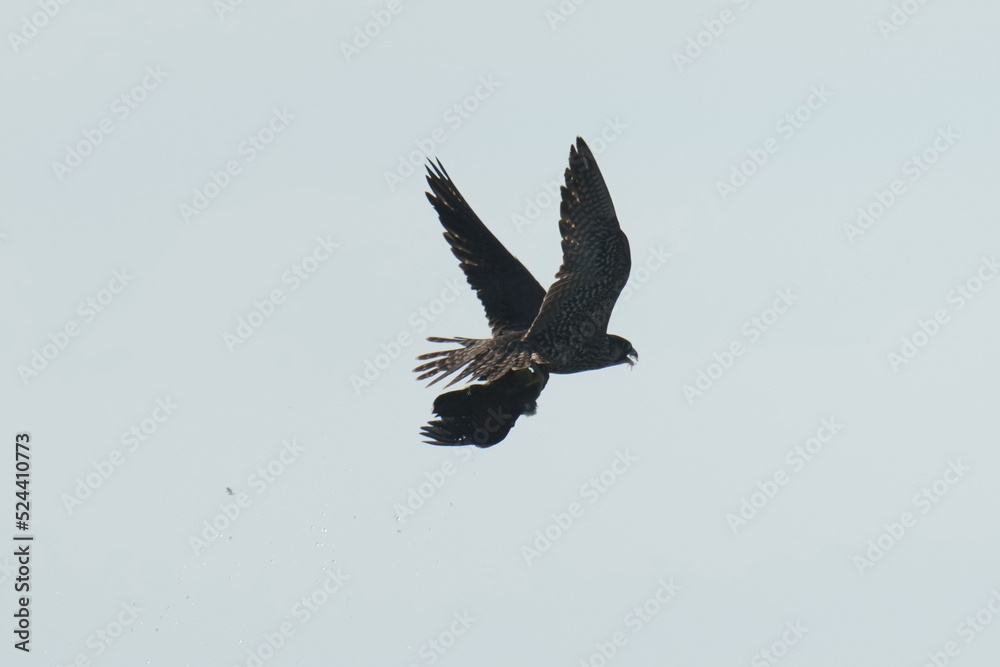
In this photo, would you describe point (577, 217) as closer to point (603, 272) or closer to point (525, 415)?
point (603, 272)

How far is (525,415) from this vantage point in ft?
68.8

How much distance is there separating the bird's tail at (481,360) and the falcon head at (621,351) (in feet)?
4.09

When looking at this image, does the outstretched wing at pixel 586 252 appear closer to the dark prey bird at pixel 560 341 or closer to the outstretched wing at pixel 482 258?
the dark prey bird at pixel 560 341

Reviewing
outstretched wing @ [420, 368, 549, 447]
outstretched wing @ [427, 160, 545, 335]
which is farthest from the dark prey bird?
outstretched wing @ [427, 160, 545, 335]

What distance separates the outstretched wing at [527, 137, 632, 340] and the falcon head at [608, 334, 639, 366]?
1109mm

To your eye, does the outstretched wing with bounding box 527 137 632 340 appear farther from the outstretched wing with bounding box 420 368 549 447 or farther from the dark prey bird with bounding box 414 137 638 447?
the outstretched wing with bounding box 420 368 549 447

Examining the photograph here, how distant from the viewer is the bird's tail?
2109 cm

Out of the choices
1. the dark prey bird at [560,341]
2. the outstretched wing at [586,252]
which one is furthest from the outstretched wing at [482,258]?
the outstretched wing at [586,252]

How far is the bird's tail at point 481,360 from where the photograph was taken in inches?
830

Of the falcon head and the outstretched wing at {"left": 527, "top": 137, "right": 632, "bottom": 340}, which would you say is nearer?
the outstretched wing at {"left": 527, "top": 137, "right": 632, "bottom": 340}

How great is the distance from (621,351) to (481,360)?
7.27 ft

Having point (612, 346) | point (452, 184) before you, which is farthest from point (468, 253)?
point (612, 346)

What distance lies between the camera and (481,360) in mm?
21422

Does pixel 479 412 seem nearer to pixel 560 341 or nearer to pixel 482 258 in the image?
pixel 560 341
